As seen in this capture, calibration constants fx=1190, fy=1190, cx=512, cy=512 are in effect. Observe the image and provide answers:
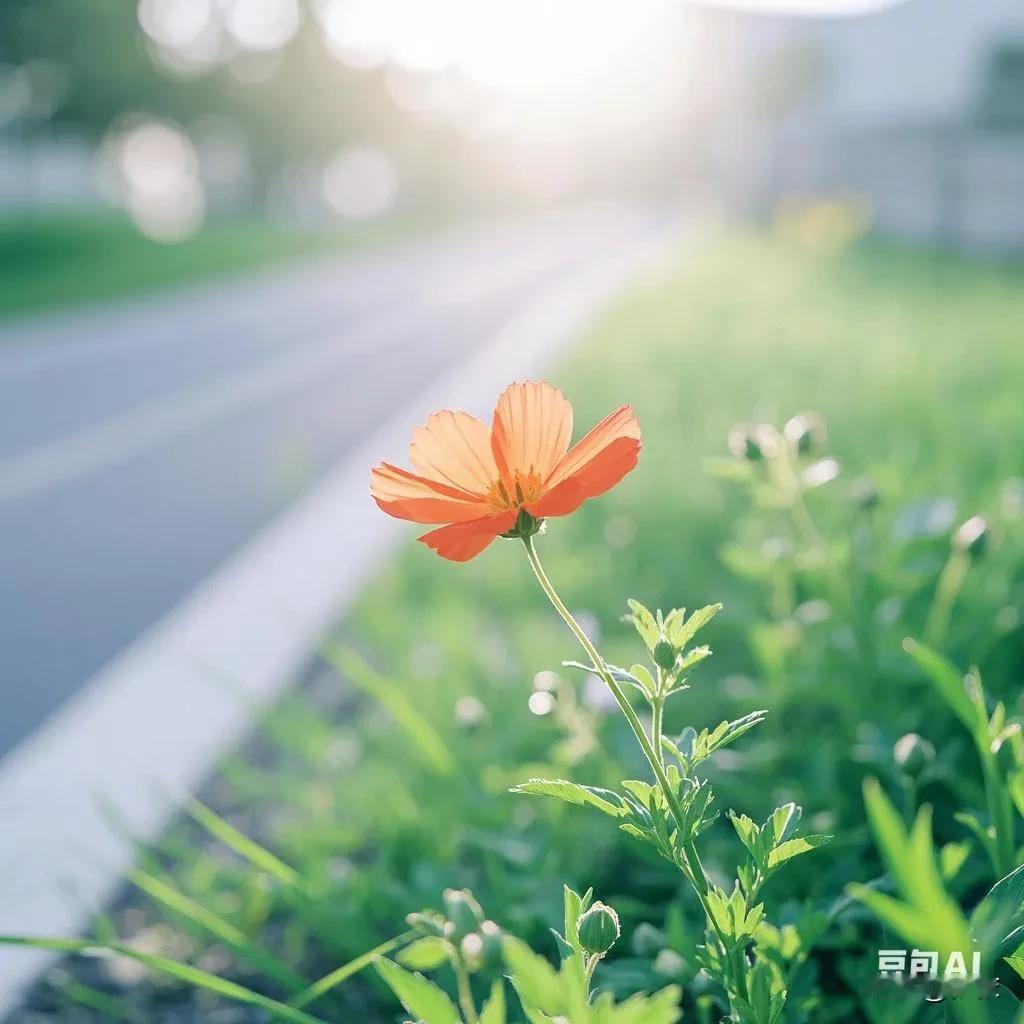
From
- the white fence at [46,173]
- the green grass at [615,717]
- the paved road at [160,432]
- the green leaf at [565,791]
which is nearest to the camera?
the green leaf at [565,791]

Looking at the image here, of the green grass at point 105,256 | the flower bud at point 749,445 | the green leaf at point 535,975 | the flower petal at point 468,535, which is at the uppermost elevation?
the green grass at point 105,256

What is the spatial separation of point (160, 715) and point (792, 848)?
68.9 inches

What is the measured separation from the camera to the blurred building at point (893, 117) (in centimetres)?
1562

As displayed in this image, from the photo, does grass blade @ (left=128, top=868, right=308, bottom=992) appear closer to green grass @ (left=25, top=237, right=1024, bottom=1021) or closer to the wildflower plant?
green grass @ (left=25, top=237, right=1024, bottom=1021)

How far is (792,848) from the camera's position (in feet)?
2.72

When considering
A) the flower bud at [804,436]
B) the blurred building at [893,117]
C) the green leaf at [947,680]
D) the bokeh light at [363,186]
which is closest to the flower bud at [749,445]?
the flower bud at [804,436]

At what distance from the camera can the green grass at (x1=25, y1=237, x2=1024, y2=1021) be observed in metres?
1.40

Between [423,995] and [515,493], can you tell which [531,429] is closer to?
[515,493]

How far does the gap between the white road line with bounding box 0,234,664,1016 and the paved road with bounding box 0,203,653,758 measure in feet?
0.73

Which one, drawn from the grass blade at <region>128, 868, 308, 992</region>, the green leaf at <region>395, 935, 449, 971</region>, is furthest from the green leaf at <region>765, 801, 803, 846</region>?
the grass blade at <region>128, 868, 308, 992</region>

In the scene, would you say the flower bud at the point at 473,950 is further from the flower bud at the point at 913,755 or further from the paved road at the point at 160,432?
the paved road at the point at 160,432

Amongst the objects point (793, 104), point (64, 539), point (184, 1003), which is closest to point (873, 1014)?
point (184, 1003)

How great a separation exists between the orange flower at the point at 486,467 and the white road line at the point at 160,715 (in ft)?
2.34

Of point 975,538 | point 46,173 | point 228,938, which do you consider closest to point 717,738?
point 228,938
